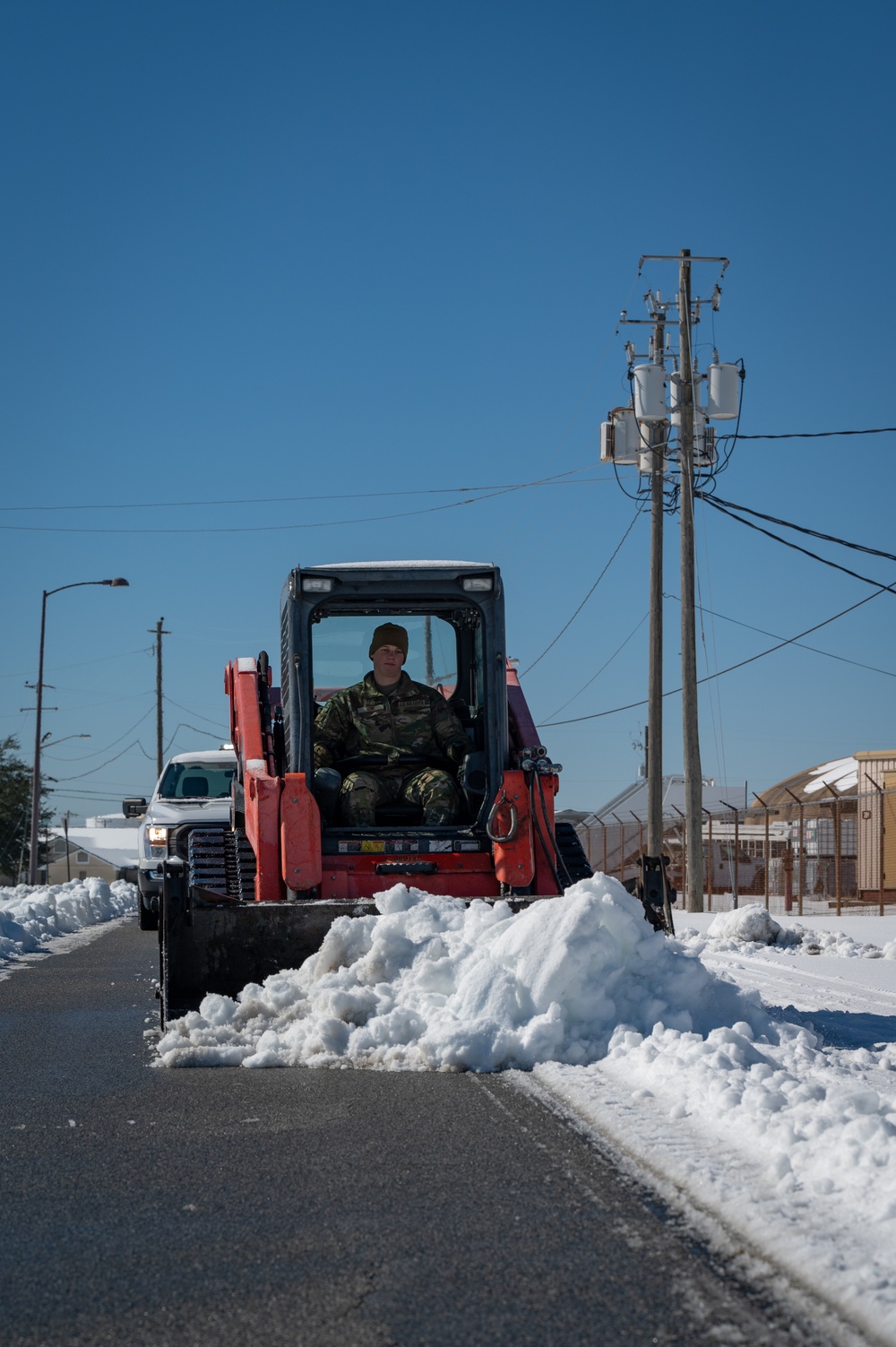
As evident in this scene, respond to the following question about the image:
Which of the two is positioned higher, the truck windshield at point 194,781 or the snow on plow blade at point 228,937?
the truck windshield at point 194,781

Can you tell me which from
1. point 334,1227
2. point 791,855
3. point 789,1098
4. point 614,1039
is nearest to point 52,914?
point 791,855

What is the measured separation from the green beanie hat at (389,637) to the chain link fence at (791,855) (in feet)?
44.0

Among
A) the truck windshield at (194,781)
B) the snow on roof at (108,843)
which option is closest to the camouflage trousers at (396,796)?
the truck windshield at (194,781)

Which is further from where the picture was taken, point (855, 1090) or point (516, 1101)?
point (516, 1101)

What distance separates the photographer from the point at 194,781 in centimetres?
1948

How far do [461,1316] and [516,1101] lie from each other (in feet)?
8.77

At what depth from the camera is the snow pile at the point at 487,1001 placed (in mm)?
6711

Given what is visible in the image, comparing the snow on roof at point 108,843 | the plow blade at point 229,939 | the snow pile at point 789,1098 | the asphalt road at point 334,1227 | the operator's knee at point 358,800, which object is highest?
the operator's knee at point 358,800

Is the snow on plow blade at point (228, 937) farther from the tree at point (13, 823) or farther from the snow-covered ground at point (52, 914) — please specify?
the tree at point (13, 823)

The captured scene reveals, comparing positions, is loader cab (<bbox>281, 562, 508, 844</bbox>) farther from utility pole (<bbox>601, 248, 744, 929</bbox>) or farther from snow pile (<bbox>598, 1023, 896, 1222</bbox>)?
utility pole (<bbox>601, 248, 744, 929</bbox>)

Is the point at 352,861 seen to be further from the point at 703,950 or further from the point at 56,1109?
the point at 703,950

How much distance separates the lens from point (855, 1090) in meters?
4.90

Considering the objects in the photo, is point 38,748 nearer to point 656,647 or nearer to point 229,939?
point 656,647

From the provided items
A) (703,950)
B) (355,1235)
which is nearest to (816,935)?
(703,950)
